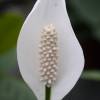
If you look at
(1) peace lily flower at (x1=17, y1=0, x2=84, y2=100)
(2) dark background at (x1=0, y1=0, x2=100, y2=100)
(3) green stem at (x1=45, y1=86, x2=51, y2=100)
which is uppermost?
(1) peace lily flower at (x1=17, y1=0, x2=84, y2=100)

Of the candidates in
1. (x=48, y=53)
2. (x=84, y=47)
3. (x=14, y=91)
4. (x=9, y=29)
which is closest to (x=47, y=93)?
(x=48, y=53)

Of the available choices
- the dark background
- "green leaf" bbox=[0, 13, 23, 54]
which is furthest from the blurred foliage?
"green leaf" bbox=[0, 13, 23, 54]

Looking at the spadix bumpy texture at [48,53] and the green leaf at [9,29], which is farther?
the green leaf at [9,29]

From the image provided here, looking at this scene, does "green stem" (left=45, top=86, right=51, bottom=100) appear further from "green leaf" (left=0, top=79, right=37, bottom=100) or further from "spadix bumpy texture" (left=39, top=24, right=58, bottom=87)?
"green leaf" (left=0, top=79, right=37, bottom=100)

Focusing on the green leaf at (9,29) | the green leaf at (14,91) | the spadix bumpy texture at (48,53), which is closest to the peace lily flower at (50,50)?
the spadix bumpy texture at (48,53)

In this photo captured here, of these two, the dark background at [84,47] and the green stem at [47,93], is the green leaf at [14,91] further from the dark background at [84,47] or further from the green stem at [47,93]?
the green stem at [47,93]

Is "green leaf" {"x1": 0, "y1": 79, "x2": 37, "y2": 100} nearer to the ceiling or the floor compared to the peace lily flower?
nearer to the floor

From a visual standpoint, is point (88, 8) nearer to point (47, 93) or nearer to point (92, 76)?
point (92, 76)
